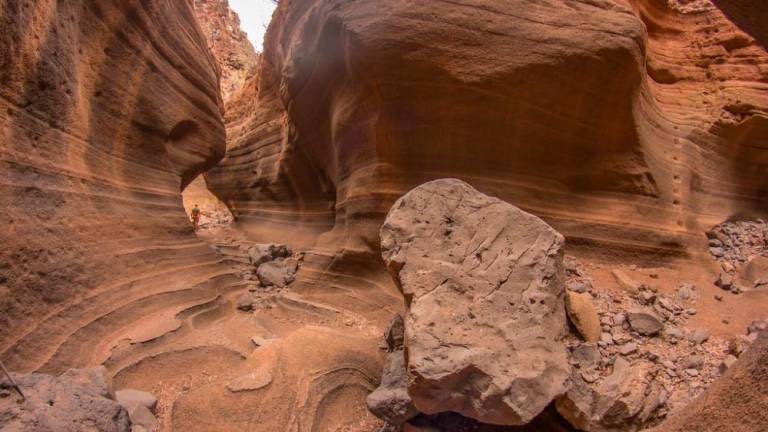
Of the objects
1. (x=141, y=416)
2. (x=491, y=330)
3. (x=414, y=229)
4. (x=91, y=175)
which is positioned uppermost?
(x=91, y=175)

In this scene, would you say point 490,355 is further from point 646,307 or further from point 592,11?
point 592,11

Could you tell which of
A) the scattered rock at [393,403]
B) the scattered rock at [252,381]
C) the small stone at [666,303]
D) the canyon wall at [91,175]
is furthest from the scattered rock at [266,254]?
the small stone at [666,303]

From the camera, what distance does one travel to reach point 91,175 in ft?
10.3

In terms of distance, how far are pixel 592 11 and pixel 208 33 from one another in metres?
16.4

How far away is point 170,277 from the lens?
3.60m

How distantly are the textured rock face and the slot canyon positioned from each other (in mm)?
12616

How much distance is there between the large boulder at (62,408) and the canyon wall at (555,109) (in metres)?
2.54

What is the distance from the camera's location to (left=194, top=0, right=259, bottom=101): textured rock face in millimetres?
15922

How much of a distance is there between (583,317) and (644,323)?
0.52 meters

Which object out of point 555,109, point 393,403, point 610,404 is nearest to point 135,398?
point 393,403

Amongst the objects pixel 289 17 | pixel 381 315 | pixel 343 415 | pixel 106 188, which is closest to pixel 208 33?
pixel 289 17

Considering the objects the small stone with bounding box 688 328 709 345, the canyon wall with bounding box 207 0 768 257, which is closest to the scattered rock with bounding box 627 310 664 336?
the small stone with bounding box 688 328 709 345

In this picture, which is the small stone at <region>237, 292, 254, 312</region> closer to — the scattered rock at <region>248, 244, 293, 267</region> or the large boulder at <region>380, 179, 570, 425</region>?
the scattered rock at <region>248, 244, 293, 267</region>

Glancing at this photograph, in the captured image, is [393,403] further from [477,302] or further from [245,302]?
[245,302]
